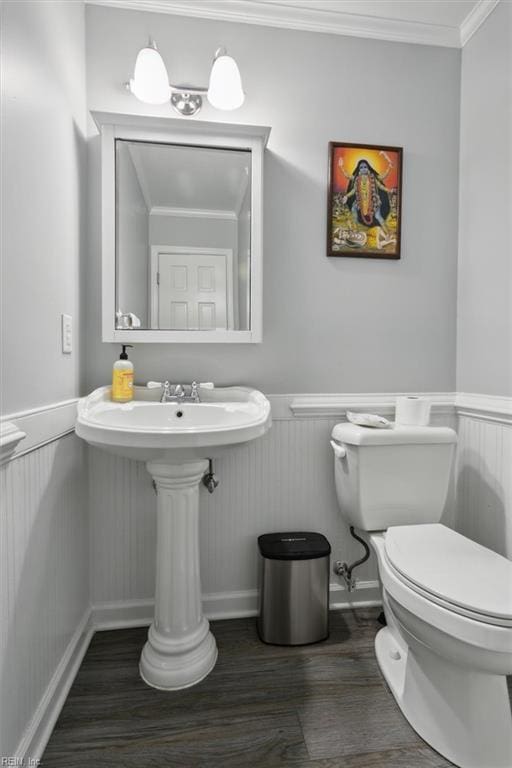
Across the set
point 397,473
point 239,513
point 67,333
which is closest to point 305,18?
point 67,333

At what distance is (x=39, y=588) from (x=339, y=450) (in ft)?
3.32

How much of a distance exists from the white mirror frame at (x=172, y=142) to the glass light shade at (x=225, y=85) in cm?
9

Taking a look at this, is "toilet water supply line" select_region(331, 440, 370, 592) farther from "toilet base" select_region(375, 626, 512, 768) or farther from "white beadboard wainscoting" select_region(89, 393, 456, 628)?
"toilet base" select_region(375, 626, 512, 768)

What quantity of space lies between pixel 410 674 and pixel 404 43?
2280 millimetres

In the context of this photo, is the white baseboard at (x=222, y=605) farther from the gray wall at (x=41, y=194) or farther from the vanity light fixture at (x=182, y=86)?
the vanity light fixture at (x=182, y=86)

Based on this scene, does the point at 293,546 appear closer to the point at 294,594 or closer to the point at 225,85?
the point at 294,594

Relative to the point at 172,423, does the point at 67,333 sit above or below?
above

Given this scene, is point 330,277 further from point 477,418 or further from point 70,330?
point 70,330

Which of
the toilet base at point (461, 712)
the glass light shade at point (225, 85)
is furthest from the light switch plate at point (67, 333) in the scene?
the toilet base at point (461, 712)

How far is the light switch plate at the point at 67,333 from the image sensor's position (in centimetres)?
123

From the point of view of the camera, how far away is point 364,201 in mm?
1576

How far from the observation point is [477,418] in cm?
157

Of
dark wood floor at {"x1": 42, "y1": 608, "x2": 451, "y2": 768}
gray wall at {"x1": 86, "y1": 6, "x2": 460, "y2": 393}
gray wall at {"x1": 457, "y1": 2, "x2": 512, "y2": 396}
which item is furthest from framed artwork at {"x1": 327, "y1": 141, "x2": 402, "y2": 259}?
dark wood floor at {"x1": 42, "y1": 608, "x2": 451, "y2": 768}

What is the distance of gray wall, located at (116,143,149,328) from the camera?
4.72 feet
